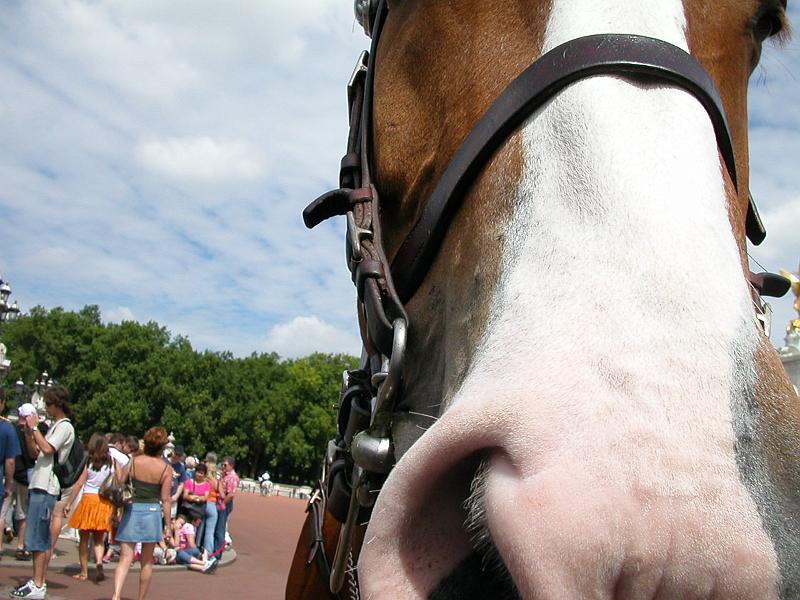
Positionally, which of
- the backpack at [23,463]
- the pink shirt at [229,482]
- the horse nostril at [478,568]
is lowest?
the pink shirt at [229,482]

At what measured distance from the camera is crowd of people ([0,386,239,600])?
7.79 metres

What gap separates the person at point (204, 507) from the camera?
12516 mm

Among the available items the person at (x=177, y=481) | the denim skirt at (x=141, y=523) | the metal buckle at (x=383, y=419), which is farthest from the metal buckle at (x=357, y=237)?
the person at (x=177, y=481)

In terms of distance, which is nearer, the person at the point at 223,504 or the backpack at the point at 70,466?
the backpack at the point at 70,466

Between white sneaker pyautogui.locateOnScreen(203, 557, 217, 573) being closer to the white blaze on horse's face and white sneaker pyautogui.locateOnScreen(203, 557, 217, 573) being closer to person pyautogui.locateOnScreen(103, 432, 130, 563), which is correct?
person pyautogui.locateOnScreen(103, 432, 130, 563)

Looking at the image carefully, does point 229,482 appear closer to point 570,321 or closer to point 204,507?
point 204,507

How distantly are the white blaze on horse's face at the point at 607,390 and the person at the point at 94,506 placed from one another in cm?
909

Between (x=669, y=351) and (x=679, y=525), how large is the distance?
0.90 ft

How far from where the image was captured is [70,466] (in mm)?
8602

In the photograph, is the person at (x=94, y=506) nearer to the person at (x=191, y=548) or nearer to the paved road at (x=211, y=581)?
the paved road at (x=211, y=581)

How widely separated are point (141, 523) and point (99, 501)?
187 cm

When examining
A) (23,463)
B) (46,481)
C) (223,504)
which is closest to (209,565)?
(223,504)

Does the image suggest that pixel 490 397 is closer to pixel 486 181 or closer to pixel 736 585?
pixel 736 585

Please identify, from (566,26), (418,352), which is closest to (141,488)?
(418,352)
